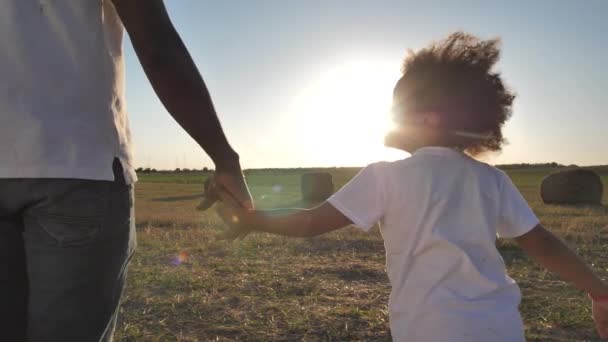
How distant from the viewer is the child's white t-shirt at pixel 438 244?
189 centimetres

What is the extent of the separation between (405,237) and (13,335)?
1.25 m

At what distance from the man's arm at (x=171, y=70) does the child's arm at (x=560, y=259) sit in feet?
4.22

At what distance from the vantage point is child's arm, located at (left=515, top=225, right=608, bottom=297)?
86.6 inches

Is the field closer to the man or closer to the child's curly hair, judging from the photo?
the child's curly hair

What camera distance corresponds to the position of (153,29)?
164cm

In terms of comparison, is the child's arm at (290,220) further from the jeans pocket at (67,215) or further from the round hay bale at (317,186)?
the round hay bale at (317,186)

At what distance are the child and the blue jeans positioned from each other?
1.96 feet

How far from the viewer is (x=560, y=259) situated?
7.22ft

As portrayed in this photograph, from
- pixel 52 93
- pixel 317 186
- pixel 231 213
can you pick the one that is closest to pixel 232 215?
pixel 231 213

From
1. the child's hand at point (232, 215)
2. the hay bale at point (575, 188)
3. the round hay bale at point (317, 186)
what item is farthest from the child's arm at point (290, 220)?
the round hay bale at point (317, 186)

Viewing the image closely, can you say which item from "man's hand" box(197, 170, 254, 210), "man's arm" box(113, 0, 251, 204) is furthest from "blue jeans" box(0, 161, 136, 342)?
"man's hand" box(197, 170, 254, 210)

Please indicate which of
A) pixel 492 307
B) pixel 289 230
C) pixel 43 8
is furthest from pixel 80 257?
pixel 492 307

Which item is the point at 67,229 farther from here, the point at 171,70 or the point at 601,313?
the point at 601,313

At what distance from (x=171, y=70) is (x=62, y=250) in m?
0.60
